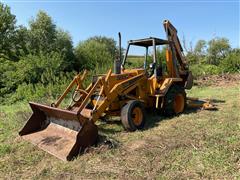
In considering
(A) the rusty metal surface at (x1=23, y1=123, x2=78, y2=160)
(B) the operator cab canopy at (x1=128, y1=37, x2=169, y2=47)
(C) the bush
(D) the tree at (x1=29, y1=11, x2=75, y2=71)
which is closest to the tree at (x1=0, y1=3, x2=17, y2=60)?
(D) the tree at (x1=29, y1=11, x2=75, y2=71)

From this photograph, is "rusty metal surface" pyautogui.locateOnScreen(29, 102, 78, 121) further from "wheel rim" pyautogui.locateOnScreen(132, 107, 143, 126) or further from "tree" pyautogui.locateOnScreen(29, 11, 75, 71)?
"tree" pyautogui.locateOnScreen(29, 11, 75, 71)

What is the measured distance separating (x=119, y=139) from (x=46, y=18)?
2812 centimetres

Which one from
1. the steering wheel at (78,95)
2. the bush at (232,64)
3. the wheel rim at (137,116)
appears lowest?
the wheel rim at (137,116)

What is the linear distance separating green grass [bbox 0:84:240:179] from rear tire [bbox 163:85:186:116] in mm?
936

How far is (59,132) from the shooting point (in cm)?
557

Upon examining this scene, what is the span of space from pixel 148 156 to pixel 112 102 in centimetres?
206

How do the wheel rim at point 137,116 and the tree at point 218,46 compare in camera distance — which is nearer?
the wheel rim at point 137,116

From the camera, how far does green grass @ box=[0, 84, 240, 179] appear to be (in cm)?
394

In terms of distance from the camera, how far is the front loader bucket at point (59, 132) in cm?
473

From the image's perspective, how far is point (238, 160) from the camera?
13.3 feet

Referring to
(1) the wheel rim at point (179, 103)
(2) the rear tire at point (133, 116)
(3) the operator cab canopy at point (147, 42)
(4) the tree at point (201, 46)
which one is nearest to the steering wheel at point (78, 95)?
(2) the rear tire at point (133, 116)

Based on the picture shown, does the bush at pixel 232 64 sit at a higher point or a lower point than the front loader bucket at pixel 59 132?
higher

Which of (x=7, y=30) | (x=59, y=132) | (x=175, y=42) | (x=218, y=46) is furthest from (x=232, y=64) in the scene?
(x=7, y=30)

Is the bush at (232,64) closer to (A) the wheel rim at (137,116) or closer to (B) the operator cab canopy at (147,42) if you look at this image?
(B) the operator cab canopy at (147,42)
